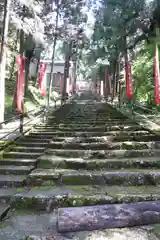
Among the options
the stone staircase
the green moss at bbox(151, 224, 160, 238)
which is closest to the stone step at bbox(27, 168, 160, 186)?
the stone staircase

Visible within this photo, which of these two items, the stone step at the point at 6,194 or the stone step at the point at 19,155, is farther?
the stone step at the point at 19,155

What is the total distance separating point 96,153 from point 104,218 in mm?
2584

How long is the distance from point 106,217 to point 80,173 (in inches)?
59.6

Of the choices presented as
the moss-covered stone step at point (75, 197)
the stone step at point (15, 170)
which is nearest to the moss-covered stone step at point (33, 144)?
the stone step at point (15, 170)

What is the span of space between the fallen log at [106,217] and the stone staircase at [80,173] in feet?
1.04

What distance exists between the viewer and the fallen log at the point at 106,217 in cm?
344

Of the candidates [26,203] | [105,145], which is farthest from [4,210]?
[105,145]

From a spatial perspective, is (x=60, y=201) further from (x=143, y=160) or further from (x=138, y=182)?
(x=143, y=160)

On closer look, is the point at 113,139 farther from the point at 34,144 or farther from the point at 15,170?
the point at 15,170

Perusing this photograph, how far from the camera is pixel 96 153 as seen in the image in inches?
239

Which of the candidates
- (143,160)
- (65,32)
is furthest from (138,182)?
(65,32)

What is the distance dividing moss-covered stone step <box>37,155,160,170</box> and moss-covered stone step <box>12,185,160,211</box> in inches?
37.5

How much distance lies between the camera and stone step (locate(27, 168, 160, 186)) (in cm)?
476

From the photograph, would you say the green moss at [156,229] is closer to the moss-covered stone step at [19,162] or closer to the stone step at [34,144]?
the moss-covered stone step at [19,162]
